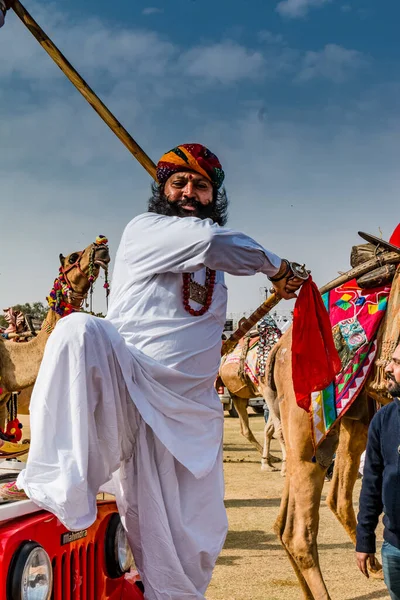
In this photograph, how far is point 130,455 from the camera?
2.93 metres

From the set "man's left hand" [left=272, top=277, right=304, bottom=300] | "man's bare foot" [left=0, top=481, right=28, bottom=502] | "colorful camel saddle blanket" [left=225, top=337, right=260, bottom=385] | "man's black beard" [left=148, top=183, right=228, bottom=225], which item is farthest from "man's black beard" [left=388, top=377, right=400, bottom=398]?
"colorful camel saddle blanket" [left=225, top=337, right=260, bottom=385]

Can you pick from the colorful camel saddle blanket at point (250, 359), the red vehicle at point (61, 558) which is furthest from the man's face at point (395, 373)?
the colorful camel saddle blanket at point (250, 359)

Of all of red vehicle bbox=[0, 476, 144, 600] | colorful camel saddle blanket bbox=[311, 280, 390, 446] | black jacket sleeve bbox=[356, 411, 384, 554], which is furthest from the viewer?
colorful camel saddle blanket bbox=[311, 280, 390, 446]

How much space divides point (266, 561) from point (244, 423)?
7.93 m

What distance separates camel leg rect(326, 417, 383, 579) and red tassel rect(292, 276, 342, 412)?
116 inches

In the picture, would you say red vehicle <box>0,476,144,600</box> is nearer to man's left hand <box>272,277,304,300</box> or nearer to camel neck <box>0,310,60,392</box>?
man's left hand <box>272,277,304,300</box>

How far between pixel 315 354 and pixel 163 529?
1070 mm

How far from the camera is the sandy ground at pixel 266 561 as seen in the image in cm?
541

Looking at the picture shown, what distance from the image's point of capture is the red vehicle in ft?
7.22

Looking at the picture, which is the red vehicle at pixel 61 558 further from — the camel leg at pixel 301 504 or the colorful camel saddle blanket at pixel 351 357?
the colorful camel saddle blanket at pixel 351 357

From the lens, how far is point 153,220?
312 centimetres

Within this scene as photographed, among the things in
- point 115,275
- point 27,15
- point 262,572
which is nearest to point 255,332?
point 262,572

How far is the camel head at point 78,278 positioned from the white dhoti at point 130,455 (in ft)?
13.8

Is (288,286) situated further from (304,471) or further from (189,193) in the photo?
(304,471)
